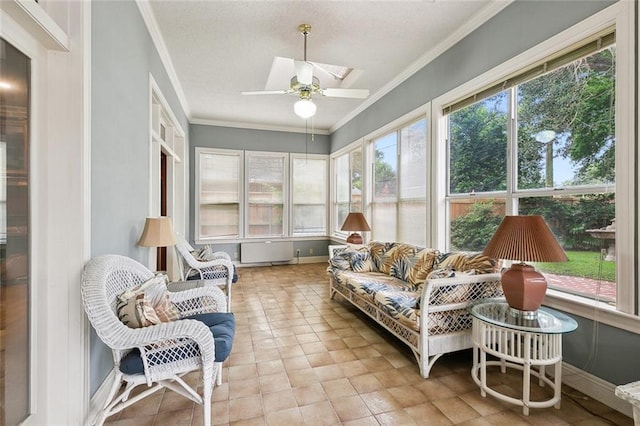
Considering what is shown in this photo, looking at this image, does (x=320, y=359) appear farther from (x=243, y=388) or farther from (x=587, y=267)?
(x=587, y=267)

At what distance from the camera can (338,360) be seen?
96.9 inches

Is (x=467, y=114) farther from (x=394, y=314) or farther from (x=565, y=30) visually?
(x=394, y=314)

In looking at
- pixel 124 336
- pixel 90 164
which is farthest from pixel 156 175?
pixel 124 336

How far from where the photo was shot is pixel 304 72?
115 inches

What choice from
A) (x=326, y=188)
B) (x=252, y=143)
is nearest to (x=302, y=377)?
(x=326, y=188)

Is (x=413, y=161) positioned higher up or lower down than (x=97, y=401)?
higher up

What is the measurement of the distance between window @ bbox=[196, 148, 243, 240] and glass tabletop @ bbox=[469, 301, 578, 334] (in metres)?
5.09

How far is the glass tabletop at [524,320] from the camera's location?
1757 millimetres

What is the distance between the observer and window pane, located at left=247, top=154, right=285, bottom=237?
20.9ft

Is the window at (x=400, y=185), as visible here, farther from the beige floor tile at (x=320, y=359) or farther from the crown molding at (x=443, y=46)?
the beige floor tile at (x=320, y=359)

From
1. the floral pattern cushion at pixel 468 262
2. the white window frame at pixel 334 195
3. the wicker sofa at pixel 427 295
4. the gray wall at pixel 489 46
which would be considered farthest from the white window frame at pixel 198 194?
the floral pattern cushion at pixel 468 262

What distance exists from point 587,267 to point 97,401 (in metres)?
3.34

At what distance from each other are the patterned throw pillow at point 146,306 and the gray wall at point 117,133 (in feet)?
1.07

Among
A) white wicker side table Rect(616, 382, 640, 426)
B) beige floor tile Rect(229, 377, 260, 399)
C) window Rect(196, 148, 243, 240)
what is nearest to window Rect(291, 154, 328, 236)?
window Rect(196, 148, 243, 240)
